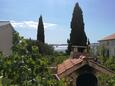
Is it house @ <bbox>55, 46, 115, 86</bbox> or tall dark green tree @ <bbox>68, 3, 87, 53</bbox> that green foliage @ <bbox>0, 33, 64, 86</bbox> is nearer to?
house @ <bbox>55, 46, 115, 86</bbox>

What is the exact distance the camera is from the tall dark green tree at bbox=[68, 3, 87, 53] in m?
50.6

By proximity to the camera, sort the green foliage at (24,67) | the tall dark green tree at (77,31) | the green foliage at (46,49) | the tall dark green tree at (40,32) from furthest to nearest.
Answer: the tall dark green tree at (40,32)
the tall dark green tree at (77,31)
the green foliage at (46,49)
the green foliage at (24,67)

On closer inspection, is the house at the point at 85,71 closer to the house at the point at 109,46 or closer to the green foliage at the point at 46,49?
the green foliage at the point at 46,49

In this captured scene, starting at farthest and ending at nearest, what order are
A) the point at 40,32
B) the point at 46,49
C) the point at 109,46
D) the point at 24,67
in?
1. the point at 109,46
2. the point at 40,32
3. the point at 46,49
4. the point at 24,67

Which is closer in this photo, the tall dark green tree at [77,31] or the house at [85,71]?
the house at [85,71]

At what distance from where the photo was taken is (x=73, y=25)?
171 feet

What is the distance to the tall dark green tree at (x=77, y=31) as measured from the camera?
1993 inches

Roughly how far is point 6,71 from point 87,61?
8885 millimetres

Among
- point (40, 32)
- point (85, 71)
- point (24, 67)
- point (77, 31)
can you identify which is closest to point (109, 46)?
point (40, 32)

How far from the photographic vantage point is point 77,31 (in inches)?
2028

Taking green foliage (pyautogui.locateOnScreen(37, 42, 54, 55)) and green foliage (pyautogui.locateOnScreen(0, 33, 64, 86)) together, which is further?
green foliage (pyautogui.locateOnScreen(37, 42, 54, 55))

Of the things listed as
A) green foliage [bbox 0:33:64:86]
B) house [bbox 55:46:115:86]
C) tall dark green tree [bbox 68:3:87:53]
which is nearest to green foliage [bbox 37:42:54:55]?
tall dark green tree [bbox 68:3:87:53]

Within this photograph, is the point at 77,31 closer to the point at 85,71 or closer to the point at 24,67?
the point at 85,71

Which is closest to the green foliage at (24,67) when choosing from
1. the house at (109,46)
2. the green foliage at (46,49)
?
the green foliage at (46,49)
